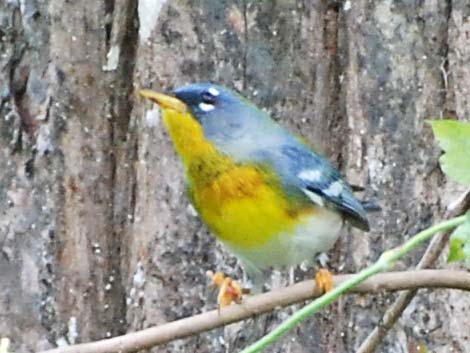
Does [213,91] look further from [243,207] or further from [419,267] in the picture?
[419,267]

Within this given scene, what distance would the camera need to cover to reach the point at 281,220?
2.54m

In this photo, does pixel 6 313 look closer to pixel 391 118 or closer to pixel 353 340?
pixel 353 340

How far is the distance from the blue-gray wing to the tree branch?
0.48 m

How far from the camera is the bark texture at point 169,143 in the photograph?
9.68 ft

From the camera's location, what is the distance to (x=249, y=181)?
98.7 inches

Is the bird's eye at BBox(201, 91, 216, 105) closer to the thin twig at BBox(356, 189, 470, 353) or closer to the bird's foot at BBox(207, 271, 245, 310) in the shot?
the bird's foot at BBox(207, 271, 245, 310)

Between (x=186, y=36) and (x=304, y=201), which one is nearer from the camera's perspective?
(x=304, y=201)

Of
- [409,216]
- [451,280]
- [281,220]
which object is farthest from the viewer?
[409,216]

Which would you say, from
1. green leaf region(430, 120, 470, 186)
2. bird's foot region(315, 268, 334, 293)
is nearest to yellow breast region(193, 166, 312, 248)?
bird's foot region(315, 268, 334, 293)

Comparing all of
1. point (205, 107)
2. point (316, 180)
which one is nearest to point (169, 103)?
point (205, 107)

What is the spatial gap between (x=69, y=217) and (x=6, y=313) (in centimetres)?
31

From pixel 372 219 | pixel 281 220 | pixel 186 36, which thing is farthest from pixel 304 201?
pixel 186 36

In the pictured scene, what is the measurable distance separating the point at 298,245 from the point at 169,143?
55cm

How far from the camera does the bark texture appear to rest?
2951mm
